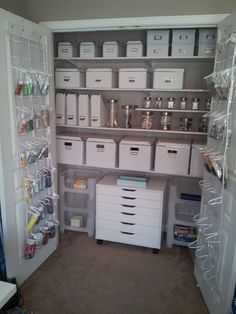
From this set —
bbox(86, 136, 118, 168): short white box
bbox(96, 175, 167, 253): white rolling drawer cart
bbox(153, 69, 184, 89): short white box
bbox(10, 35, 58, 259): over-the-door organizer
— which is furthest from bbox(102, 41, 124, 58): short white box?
bbox(96, 175, 167, 253): white rolling drawer cart

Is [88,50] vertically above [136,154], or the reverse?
[88,50]

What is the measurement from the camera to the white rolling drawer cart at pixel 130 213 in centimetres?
247

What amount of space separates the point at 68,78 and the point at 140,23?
0.84 metres

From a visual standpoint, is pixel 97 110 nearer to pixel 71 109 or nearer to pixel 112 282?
pixel 71 109

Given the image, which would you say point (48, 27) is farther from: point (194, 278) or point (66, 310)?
point (194, 278)

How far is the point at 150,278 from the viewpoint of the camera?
2227mm

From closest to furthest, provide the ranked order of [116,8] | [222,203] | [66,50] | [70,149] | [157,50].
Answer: [222,203], [116,8], [157,50], [66,50], [70,149]

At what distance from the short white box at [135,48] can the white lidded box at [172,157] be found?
815 mm

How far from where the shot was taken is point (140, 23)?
2.08m

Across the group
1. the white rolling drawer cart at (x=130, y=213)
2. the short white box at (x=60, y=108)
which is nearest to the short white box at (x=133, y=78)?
the short white box at (x=60, y=108)

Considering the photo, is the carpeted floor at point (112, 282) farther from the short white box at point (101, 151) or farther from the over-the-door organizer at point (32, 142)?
the short white box at point (101, 151)

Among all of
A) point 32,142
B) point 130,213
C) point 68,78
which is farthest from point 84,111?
point 130,213

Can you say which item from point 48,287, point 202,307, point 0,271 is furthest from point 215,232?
point 0,271

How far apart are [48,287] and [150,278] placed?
844mm
